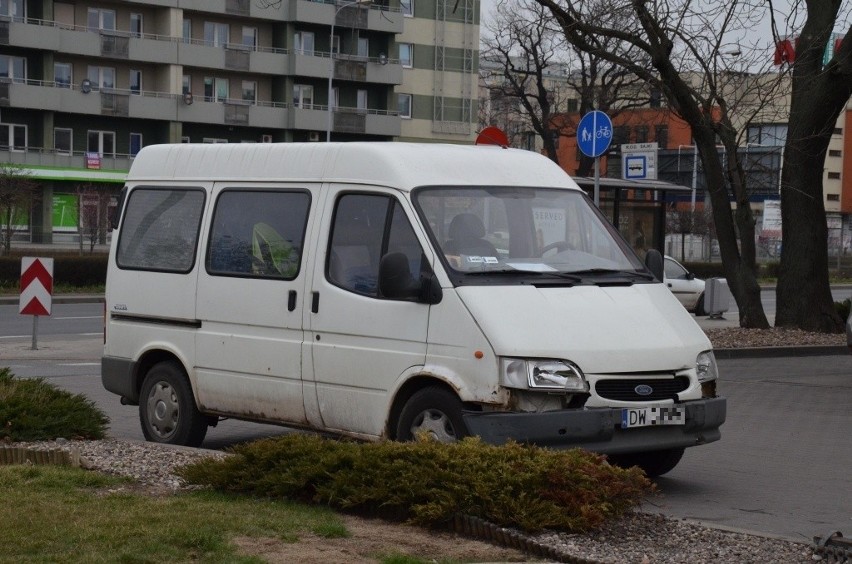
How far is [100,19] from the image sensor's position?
7081 centimetres

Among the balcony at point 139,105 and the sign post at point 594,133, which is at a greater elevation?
the balcony at point 139,105

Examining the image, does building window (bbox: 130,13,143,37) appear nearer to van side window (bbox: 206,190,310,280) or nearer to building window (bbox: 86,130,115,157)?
building window (bbox: 86,130,115,157)

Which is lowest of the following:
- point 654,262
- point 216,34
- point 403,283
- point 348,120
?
point 403,283

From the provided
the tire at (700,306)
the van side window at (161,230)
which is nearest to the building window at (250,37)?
the tire at (700,306)

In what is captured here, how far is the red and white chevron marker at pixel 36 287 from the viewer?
2067 centimetres

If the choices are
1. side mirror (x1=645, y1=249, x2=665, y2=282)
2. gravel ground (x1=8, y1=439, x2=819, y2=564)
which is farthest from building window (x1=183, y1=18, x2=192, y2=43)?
gravel ground (x1=8, y1=439, x2=819, y2=564)

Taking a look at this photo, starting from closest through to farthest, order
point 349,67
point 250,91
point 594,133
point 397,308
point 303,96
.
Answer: point 397,308
point 594,133
point 250,91
point 303,96
point 349,67

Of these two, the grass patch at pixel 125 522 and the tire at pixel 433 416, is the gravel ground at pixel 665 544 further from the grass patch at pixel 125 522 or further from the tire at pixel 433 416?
the tire at pixel 433 416

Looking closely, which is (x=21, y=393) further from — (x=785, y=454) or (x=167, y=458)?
(x=785, y=454)

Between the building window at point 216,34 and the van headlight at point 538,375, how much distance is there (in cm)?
6779

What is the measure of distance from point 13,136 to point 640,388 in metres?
64.8

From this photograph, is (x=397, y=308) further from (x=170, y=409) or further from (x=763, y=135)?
(x=763, y=135)

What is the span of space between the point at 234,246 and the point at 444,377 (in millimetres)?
2456

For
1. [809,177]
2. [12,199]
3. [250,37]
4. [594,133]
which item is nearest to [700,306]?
[809,177]
